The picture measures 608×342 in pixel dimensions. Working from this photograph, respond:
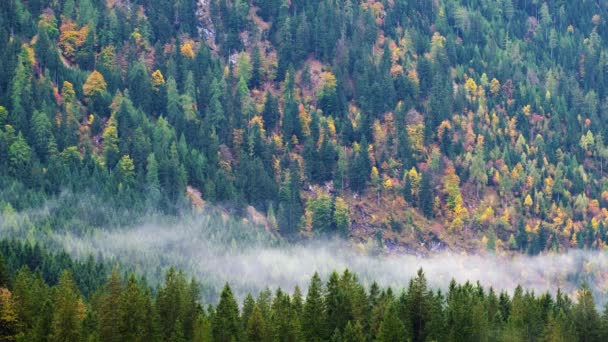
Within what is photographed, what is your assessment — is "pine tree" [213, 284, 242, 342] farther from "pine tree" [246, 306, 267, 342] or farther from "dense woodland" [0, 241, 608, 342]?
"pine tree" [246, 306, 267, 342]

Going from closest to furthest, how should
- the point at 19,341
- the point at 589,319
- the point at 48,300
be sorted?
the point at 19,341
the point at 48,300
the point at 589,319

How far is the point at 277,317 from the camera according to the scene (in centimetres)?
18112

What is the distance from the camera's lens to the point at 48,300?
174 meters

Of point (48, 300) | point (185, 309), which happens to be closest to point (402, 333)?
point (185, 309)

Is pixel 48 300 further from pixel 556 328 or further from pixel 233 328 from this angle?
pixel 556 328

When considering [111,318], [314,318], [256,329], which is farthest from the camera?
[314,318]

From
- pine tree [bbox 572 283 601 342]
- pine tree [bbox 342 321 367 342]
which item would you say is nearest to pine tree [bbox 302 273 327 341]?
pine tree [bbox 342 321 367 342]

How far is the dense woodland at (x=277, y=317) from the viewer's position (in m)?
167

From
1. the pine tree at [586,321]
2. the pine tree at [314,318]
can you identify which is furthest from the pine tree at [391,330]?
the pine tree at [586,321]

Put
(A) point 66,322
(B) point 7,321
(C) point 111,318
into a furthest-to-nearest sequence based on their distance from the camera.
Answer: (C) point 111,318 < (B) point 7,321 < (A) point 66,322

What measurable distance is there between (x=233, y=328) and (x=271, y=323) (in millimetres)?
4684

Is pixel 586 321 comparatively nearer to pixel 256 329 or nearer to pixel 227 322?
pixel 256 329

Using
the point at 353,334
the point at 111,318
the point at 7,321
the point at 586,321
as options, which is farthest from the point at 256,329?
the point at 586,321

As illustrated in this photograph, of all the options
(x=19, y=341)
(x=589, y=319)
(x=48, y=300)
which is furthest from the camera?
(x=589, y=319)
